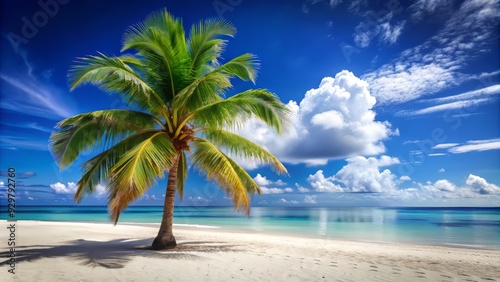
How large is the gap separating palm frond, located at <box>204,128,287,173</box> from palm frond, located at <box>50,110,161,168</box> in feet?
5.61

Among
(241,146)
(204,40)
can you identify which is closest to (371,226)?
(241,146)

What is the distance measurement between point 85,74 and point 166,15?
268cm

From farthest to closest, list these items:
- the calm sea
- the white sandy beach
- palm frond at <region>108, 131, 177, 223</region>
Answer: the calm sea
palm frond at <region>108, 131, 177, 223</region>
the white sandy beach

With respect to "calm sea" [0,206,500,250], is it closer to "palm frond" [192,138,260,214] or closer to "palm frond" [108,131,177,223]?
"palm frond" [192,138,260,214]

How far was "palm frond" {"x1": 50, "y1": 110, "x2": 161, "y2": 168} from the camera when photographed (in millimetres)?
7613

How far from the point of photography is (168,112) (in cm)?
810

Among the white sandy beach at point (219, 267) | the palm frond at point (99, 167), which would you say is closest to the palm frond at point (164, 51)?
the palm frond at point (99, 167)

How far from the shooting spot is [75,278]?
500cm

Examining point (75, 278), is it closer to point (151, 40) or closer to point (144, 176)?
point (144, 176)

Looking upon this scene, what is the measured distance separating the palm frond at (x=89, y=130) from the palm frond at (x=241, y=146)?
1.71m

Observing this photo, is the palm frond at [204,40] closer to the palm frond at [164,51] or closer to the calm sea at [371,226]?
the palm frond at [164,51]

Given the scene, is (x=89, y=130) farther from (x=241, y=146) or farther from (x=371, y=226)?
(x=371, y=226)

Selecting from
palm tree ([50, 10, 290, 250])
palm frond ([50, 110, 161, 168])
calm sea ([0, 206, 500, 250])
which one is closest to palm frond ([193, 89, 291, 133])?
palm tree ([50, 10, 290, 250])

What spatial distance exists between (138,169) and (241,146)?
3.42 meters
